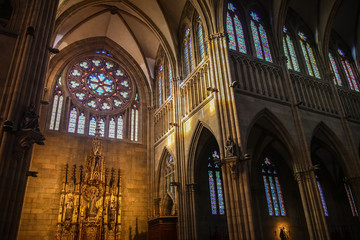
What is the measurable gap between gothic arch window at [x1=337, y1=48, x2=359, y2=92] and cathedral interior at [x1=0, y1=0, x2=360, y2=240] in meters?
0.12

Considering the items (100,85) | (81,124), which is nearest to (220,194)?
A: (81,124)

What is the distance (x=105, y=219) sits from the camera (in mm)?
15352

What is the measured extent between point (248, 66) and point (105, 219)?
1040 cm

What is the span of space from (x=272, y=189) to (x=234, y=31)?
9.43 meters

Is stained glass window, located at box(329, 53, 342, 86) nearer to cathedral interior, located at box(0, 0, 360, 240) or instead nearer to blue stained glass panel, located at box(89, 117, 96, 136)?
cathedral interior, located at box(0, 0, 360, 240)

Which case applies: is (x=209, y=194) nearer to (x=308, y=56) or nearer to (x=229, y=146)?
(x=229, y=146)

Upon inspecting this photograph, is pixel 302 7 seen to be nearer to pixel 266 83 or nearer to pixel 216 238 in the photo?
pixel 266 83

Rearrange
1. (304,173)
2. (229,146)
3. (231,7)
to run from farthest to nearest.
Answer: (231,7) < (304,173) < (229,146)

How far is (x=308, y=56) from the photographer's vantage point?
18172 mm

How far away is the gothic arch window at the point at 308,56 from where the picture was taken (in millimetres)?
17656

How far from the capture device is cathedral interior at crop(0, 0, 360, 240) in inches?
533

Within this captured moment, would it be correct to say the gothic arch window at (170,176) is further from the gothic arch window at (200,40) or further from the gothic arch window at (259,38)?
the gothic arch window at (259,38)

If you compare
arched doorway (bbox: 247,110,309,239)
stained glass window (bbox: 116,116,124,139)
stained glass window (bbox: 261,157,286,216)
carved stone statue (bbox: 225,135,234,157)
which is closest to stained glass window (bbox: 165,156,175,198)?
stained glass window (bbox: 116,116,124,139)

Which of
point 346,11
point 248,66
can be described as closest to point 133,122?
point 248,66
